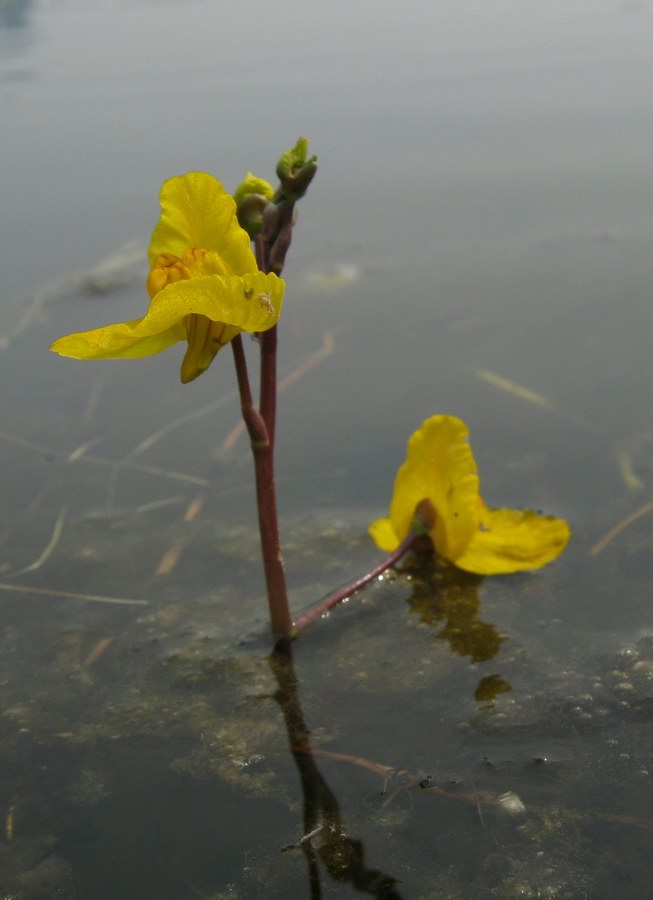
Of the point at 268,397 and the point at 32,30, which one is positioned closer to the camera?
the point at 268,397

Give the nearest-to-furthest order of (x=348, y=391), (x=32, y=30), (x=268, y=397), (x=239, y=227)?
(x=239, y=227), (x=268, y=397), (x=348, y=391), (x=32, y=30)

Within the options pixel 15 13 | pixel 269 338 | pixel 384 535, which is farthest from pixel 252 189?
pixel 15 13

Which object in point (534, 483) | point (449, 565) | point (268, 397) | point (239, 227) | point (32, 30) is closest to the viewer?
point (239, 227)

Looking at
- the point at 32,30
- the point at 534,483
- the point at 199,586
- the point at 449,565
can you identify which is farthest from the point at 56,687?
the point at 32,30

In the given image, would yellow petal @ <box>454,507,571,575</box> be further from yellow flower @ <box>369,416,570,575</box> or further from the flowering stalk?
the flowering stalk

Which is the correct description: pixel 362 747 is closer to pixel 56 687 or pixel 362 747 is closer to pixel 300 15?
pixel 56 687

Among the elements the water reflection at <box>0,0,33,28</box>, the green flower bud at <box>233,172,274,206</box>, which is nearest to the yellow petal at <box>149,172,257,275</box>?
the green flower bud at <box>233,172,274,206</box>
